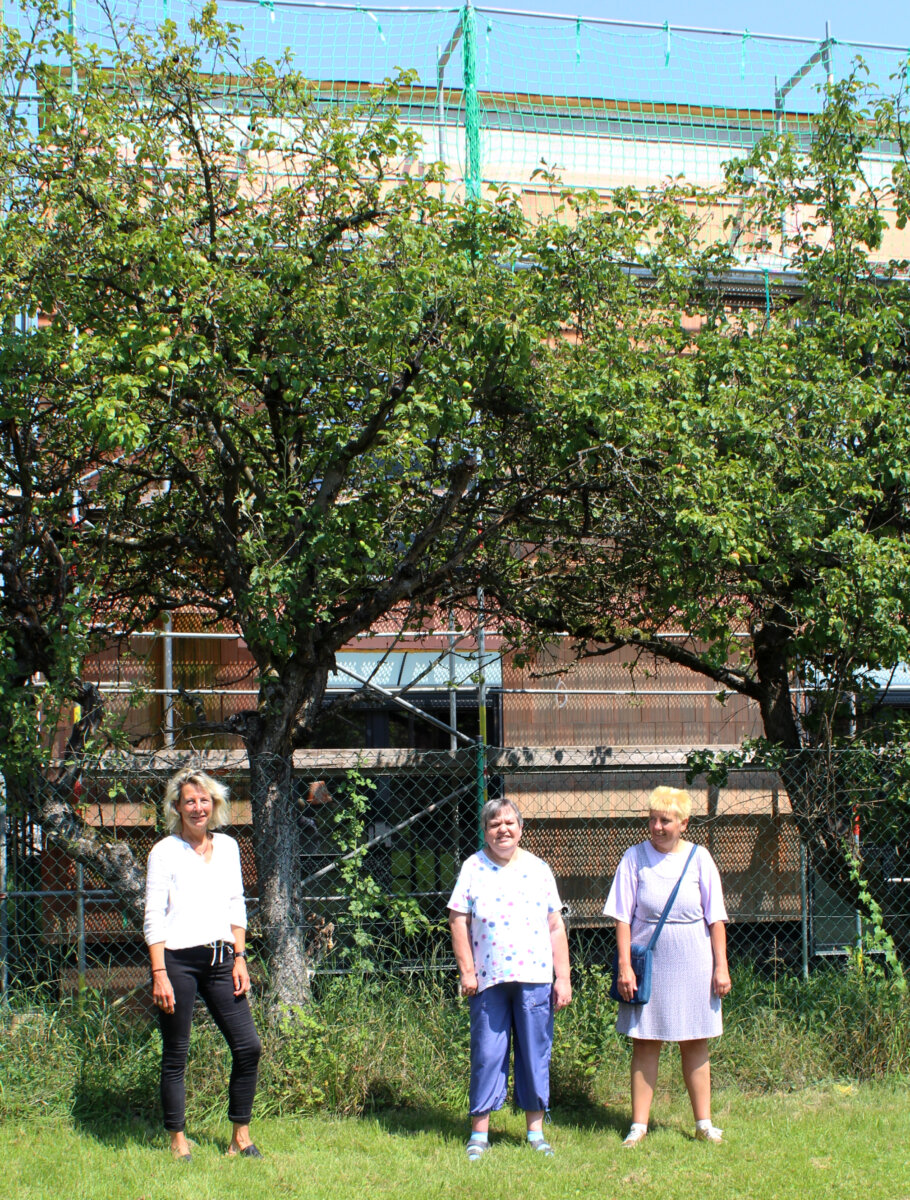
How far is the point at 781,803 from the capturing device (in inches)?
401

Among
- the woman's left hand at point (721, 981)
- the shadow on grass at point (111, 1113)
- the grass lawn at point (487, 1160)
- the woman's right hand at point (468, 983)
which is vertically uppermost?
the woman's right hand at point (468, 983)

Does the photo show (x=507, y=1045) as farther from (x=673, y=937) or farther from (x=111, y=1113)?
(x=111, y=1113)

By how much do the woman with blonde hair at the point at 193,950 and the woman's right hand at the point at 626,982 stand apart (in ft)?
4.89

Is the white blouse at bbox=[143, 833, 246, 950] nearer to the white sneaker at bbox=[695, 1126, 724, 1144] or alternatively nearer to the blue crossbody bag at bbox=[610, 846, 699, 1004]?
the blue crossbody bag at bbox=[610, 846, 699, 1004]

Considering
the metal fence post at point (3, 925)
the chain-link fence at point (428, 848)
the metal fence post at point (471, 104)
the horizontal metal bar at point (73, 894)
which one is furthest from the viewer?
the metal fence post at point (471, 104)

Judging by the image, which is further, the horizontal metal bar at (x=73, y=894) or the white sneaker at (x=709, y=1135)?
the horizontal metal bar at (x=73, y=894)

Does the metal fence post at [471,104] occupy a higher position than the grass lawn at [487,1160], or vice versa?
the metal fence post at [471,104]

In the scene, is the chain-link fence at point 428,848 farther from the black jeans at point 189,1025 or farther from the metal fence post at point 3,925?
the black jeans at point 189,1025

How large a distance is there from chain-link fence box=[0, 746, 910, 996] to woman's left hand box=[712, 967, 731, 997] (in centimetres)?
132

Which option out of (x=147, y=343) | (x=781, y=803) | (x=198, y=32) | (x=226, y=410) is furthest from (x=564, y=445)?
(x=781, y=803)

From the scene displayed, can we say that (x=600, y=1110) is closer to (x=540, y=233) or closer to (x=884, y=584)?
(x=884, y=584)

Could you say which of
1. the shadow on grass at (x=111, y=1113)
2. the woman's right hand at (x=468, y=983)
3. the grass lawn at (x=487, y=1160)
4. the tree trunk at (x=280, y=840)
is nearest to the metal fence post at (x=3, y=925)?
the shadow on grass at (x=111, y=1113)

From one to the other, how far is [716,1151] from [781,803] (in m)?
5.94

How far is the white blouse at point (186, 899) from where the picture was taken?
176 inches
